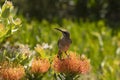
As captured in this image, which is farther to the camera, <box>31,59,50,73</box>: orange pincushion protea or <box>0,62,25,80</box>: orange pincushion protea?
<box>31,59,50,73</box>: orange pincushion protea

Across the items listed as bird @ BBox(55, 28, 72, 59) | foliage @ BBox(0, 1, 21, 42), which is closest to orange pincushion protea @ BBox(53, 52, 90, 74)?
bird @ BBox(55, 28, 72, 59)

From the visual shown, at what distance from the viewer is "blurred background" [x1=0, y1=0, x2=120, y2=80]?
5.80 metres

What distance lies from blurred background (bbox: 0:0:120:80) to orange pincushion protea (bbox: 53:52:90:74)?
2.72 feet

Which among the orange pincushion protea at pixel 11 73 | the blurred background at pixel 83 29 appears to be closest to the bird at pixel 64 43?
the orange pincushion protea at pixel 11 73

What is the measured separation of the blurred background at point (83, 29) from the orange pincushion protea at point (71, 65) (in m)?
0.83

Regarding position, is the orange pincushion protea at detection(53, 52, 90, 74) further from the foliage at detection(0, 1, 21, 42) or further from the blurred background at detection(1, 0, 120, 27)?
the blurred background at detection(1, 0, 120, 27)

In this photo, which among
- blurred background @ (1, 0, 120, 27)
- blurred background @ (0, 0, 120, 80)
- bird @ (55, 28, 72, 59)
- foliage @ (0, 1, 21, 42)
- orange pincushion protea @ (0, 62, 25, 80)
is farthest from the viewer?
blurred background @ (1, 0, 120, 27)

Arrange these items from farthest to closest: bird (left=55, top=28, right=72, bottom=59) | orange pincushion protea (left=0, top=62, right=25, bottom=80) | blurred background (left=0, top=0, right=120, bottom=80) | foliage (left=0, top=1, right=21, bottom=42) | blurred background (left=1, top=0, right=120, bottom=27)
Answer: blurred background (left=1, top=0, right=120, bottom=27) → blurred background (left=0, top=0, right=120, bottom=80) → foliage (left=0, top=1, right=21, bottom=42) → bird (left=55, top=28, right=72, bottom=59) → orange pincushion protea (left=0, top=62, right=25, bottom=80)

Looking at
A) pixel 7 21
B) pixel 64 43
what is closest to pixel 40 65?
pixel 64 43

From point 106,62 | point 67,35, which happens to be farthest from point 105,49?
point 67,35

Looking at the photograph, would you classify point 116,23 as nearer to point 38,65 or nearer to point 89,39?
point 89,39

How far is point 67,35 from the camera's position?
2.98m

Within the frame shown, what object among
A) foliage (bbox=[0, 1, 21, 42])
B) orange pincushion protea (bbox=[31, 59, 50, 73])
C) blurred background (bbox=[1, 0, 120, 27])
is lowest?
blurred background (bbox=[1, 0, 120, 27])

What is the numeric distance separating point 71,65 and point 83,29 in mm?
4958
